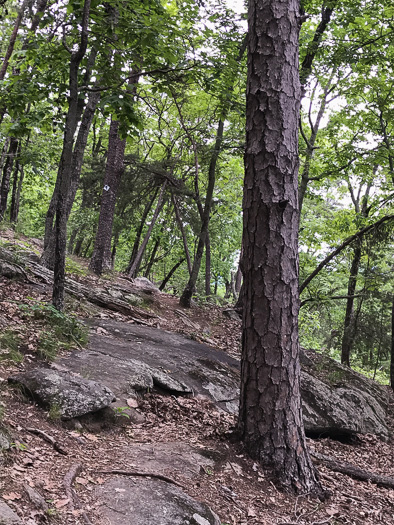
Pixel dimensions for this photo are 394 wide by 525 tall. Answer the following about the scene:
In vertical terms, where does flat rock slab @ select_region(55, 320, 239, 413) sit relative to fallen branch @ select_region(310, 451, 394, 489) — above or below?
above

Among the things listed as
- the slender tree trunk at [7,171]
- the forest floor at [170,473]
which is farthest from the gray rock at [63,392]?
the slender tree trunk at [7,171]

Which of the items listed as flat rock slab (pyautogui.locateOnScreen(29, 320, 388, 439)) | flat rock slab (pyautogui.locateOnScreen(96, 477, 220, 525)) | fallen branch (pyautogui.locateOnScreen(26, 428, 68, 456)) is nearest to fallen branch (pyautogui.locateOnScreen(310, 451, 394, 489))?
flat rock slab (pyautogui.locateOnScreen(29, 320, 388, 439))

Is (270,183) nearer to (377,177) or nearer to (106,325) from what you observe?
(106,325)

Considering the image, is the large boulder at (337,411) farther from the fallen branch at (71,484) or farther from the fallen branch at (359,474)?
the fallen branch at (71,484)

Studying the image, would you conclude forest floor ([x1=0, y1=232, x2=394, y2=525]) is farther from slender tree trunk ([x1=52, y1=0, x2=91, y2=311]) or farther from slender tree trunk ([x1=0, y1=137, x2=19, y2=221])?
slender tree trunk ([x1=0, y1=137, x2=19, y2=221])

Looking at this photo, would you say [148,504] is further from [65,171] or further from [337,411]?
[337,411]

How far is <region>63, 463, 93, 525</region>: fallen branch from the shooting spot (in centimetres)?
242

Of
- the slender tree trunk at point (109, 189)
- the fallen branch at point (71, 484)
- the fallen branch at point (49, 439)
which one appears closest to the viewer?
the fallen branch at point (71, 484)

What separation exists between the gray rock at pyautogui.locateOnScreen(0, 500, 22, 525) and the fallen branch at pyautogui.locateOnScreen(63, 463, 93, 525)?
44 cm

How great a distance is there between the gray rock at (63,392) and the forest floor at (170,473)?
0.37 feet

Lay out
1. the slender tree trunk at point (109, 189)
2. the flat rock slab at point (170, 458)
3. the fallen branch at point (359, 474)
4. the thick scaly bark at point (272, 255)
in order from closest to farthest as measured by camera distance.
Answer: the flat rock slab at point (170, 458) < the thick scaly bark at point (272, 255) < the fallen branch at point (359, 474) < the slender tree trunk at point (109, 189)

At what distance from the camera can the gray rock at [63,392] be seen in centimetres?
386

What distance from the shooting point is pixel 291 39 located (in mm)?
4230

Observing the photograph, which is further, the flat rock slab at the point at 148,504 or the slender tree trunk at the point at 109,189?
the slender tree trunk at the point at 109,189
